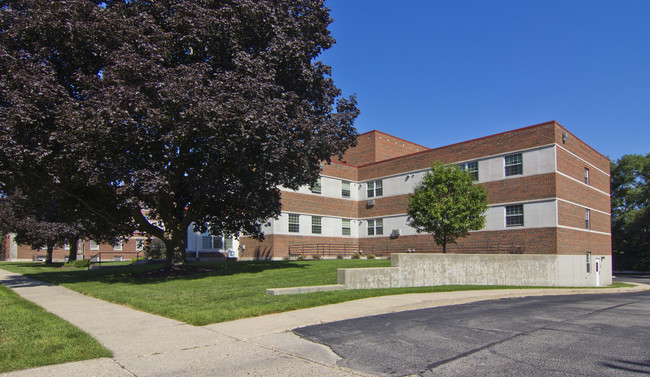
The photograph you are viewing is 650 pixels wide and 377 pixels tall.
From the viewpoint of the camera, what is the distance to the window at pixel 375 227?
3828cm

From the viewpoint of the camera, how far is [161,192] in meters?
15.2

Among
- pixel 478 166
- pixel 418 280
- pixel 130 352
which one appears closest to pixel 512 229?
pixel 478 166

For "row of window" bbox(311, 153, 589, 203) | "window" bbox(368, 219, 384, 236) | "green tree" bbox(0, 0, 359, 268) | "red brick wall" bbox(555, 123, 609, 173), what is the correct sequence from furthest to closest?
"window" bbox(368, 219, 384, 236) → "row of window" bbox(311, 153, 589, 203) → "red brick wall" bbox(555, 123, 609, 173) → "green tree" bbox(0, 0, 359, 268)

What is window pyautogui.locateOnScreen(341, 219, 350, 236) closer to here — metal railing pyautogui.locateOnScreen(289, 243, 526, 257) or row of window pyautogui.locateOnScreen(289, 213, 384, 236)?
row of window pyautogui.locateOnScreen(289, 213, 384, 236)

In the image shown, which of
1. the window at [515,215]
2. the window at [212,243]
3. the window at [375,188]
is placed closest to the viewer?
the window at [515,215]

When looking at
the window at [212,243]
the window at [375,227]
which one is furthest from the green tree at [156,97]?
the window at [212,243]

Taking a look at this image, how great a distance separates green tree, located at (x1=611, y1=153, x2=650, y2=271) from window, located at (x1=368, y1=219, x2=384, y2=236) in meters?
38.4

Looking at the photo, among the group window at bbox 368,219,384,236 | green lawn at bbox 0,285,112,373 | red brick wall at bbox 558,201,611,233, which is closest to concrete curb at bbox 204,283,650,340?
green lawn at bbox 0,285,112,373

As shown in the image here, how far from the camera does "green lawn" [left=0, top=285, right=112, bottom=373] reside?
20.6 feet

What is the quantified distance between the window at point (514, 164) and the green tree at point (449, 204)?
256 inches

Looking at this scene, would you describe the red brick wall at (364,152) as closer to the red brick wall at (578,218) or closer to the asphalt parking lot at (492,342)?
the red brick wall at (578,218)

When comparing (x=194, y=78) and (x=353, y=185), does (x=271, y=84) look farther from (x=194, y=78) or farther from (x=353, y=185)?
(x=353, y=185)

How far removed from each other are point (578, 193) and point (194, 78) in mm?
26856

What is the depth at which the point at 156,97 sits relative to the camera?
1451 cm
